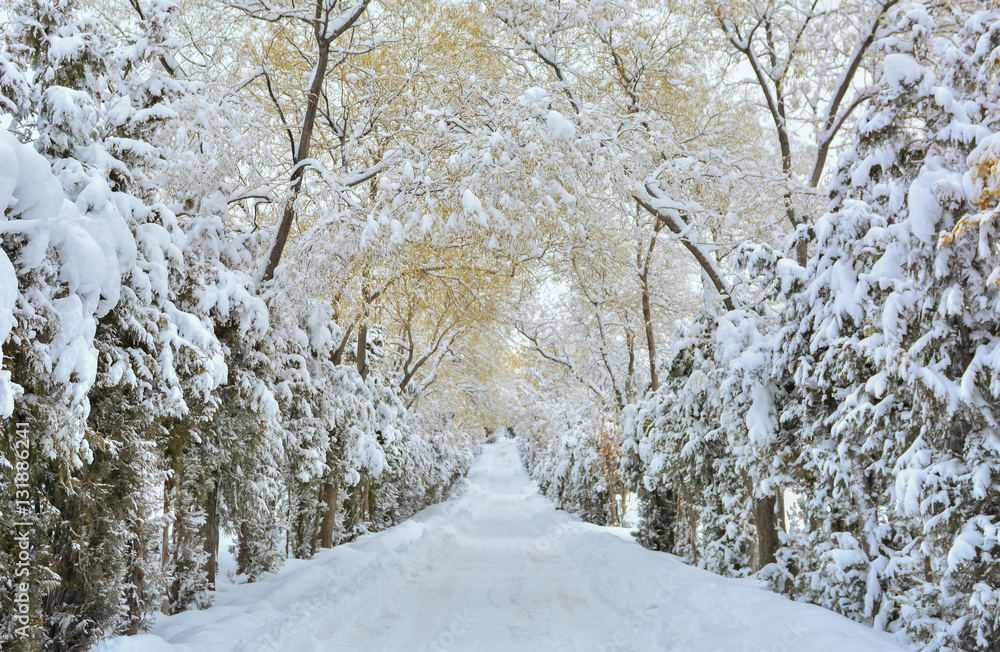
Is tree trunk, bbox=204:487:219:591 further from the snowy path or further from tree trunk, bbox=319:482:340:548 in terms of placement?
tree trunk, bbox=319:482:340:548

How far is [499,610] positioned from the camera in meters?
8.05

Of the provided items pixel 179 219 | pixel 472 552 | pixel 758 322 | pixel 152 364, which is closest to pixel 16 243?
pixel 152 364

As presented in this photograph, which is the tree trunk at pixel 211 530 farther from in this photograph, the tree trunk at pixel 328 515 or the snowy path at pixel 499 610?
the tree trunk at pixel 328 515

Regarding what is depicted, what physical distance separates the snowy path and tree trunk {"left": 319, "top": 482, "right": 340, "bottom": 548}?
75 centimetres

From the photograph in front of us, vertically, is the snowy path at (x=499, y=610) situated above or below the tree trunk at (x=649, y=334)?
below

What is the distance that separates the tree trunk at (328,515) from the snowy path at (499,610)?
75cm

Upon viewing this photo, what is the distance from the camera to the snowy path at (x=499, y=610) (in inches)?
211

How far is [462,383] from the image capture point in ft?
87.1

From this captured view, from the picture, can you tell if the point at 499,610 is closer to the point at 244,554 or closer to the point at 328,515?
the point at 244,554

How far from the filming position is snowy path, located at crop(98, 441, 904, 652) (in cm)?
537

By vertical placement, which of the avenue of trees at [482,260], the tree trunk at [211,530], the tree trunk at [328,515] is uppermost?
the avenue of trees at [482,260]

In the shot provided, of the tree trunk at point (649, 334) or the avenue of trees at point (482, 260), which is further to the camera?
the tree trunk at point (649, 334)

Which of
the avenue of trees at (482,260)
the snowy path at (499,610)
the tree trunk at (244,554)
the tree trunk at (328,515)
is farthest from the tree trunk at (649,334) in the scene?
the tree trunk at (244,554)

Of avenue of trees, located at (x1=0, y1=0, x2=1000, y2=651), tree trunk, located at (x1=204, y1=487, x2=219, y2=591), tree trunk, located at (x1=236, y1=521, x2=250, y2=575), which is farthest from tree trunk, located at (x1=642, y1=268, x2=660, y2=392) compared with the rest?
tree trunk, located at (x1=204, y1=487, x2=219, y2=591)
